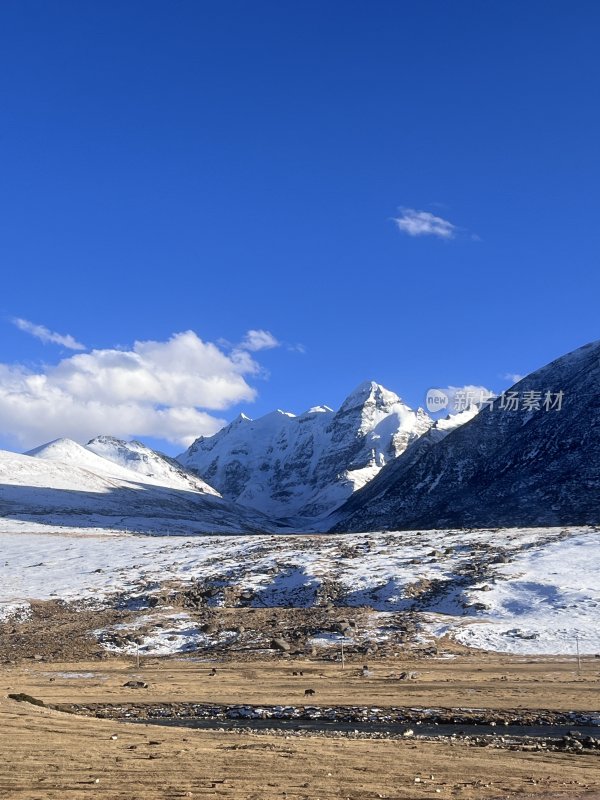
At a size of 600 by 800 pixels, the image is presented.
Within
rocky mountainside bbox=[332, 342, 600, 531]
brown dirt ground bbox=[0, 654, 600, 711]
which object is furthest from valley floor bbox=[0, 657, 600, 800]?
rocky mountainside bbox=[332, 342, 600, 531]

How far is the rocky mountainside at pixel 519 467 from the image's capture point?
10569 centimetres

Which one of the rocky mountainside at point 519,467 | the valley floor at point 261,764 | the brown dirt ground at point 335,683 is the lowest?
the brown dirt ground at point 335,683

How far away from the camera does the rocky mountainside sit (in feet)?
347

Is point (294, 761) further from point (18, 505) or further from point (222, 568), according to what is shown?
point (18, 505)

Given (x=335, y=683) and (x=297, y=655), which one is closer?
(x=335, y=683)

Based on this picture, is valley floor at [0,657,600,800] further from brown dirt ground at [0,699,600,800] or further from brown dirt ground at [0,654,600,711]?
brown dirt ground at [0,654,600,711]

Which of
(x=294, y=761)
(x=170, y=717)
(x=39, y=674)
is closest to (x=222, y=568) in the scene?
(x=39, y=674)

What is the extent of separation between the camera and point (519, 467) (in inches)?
4818

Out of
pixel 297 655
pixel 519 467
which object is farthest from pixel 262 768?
pixel 519 467

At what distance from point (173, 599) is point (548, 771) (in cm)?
3806

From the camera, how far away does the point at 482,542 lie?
5862 centimetres

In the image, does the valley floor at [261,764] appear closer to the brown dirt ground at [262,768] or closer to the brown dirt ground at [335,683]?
the brown dirt ground at [262,768]

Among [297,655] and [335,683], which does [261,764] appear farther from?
[297,655]

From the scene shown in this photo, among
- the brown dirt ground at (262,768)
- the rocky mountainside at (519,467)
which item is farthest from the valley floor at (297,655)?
the rocky mountainside at (519,467)
